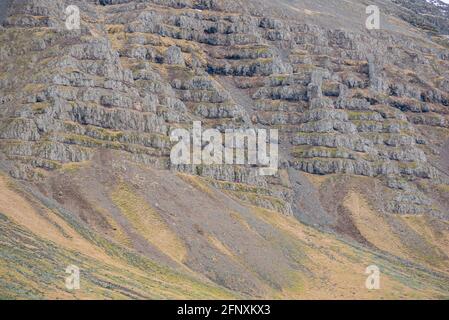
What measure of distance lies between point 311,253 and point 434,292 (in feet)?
91.4

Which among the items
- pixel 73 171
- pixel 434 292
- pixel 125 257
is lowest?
pixel 434 292

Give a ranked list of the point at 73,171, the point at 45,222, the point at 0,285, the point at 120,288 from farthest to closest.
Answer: the point at 73,171, the point at 45,222, the point at 120,288, the point at 0,285

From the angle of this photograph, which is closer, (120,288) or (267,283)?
(120,288)

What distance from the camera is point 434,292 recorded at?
192000 mm

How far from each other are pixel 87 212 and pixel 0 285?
6402 cm

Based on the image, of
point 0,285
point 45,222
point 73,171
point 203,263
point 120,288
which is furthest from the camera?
point 73,171

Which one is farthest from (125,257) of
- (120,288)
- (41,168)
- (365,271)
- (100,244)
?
(365,271)

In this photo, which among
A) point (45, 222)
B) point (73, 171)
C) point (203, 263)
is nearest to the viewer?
point (45, 222)

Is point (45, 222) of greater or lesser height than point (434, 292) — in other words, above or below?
above

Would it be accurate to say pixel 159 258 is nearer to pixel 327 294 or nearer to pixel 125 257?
pixel 125 257

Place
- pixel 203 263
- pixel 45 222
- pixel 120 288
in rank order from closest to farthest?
1. pixel 120 288
2. pixel 45 222
3. pixel 203 263

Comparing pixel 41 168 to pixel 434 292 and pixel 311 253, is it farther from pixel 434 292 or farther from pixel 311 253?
pixel 434 292

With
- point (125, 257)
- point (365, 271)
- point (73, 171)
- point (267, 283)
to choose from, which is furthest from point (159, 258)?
point (365, 271)

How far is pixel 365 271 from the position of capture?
19875cm
